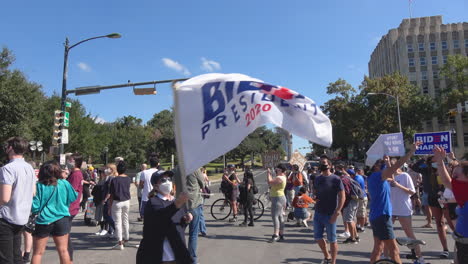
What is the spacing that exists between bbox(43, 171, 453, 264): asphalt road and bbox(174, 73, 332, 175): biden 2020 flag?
3.72 metres

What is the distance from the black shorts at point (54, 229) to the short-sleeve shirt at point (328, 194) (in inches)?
154

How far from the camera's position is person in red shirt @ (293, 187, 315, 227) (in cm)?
982

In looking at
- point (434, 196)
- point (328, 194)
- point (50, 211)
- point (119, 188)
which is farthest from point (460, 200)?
point (119, 188)

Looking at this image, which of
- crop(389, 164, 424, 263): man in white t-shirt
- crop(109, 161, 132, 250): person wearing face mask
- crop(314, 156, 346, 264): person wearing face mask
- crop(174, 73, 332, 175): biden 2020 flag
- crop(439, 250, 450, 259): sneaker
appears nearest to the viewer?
crop(174, 73, 332, 175): biden 2020 flag

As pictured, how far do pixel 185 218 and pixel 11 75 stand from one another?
28.8 meters

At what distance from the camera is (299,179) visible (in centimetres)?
1171

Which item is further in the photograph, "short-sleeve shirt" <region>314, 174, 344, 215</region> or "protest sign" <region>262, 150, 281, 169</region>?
"protest sign" <region>262, 150, 281, 169</region>

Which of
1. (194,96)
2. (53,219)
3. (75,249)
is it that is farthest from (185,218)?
(75,249)

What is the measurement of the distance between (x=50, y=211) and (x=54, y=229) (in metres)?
0.27

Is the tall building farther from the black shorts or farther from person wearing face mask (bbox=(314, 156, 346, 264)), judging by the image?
the black shorts

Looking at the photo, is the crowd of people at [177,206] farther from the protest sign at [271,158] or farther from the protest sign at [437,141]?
the protest sign at [437,141]

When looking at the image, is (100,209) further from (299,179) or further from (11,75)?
(11,75)

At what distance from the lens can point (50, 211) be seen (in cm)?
480

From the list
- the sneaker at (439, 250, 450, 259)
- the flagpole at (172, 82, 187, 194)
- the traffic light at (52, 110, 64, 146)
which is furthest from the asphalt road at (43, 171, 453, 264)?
the traffic light at (52, 110, 64, 146)
